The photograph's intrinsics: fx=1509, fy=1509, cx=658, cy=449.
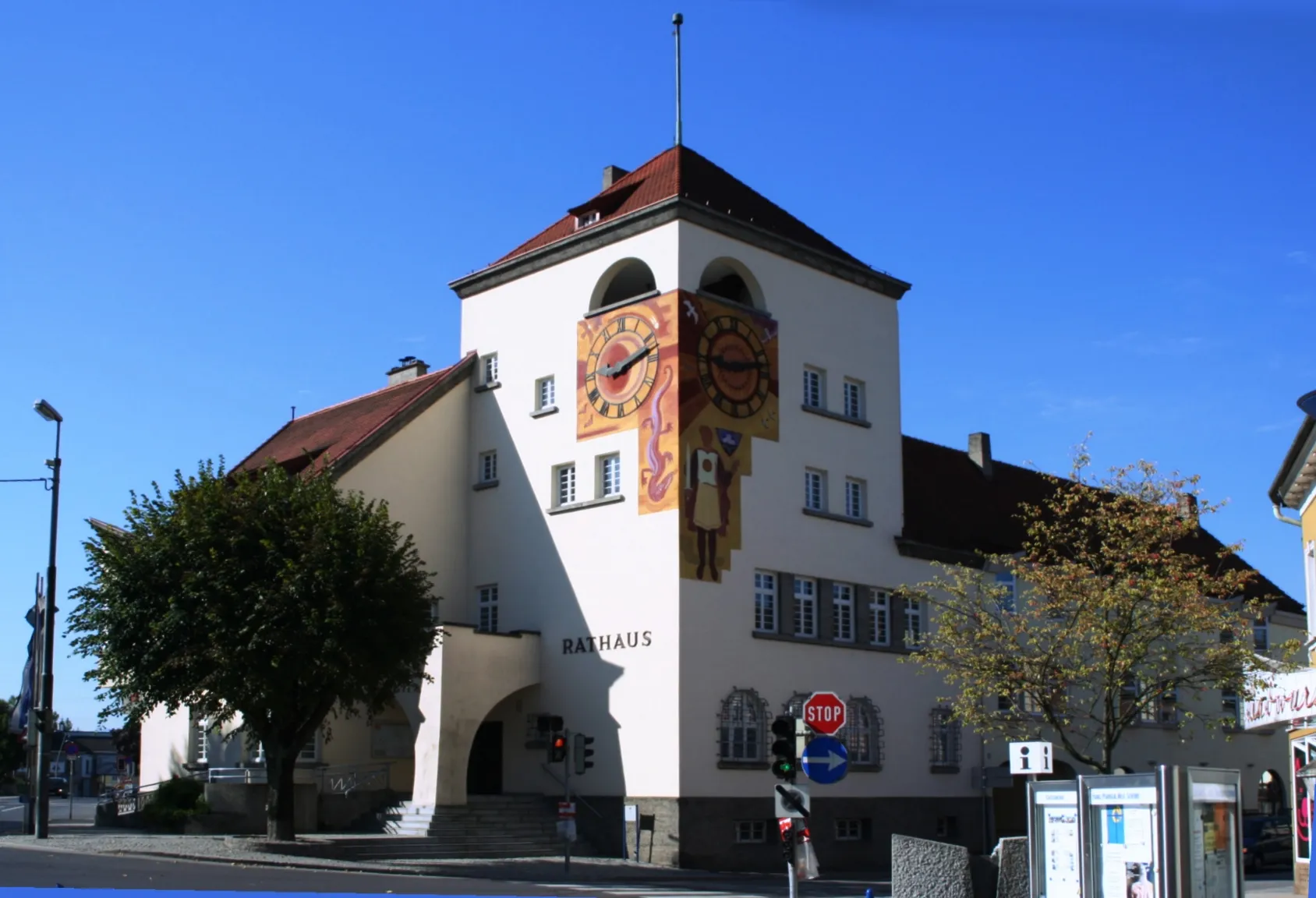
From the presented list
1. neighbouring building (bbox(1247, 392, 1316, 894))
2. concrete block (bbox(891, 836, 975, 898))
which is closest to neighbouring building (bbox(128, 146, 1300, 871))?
neighbouring building (bbox(1247, 392, 1316, 894))

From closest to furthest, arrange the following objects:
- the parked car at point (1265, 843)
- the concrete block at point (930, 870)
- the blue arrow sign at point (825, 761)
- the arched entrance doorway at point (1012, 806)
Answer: the blue arrow sign at point (825, 761) < the concrete block at point (930, 870) < the parked car at point (1265, 843) < the arched entrance doorway at point (1012, 806)

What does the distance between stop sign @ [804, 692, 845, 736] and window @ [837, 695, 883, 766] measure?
1829 cm

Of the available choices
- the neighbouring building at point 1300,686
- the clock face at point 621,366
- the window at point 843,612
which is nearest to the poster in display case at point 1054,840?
the neighbouring building at point 1300,686

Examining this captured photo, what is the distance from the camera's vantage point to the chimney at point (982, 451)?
5122 cm

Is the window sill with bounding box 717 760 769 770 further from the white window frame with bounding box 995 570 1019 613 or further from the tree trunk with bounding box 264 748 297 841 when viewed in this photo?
the white window frame with bounding box 995 570 1019 613

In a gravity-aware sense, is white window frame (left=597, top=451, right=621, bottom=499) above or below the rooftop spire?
below

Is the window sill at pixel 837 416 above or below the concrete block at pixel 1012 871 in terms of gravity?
above

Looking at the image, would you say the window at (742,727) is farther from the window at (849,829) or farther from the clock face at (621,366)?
the clock face at (621,366)

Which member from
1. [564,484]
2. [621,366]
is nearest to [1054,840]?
[621,366]

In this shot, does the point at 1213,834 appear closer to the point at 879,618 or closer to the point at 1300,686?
the point at 1300,686

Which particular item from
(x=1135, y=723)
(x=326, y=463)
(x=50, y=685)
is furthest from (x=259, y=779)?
(x=1135, y=723)

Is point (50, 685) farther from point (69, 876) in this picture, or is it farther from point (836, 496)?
point (836, 496)

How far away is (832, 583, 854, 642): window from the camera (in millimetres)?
39375

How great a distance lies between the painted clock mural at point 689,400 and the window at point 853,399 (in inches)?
127
